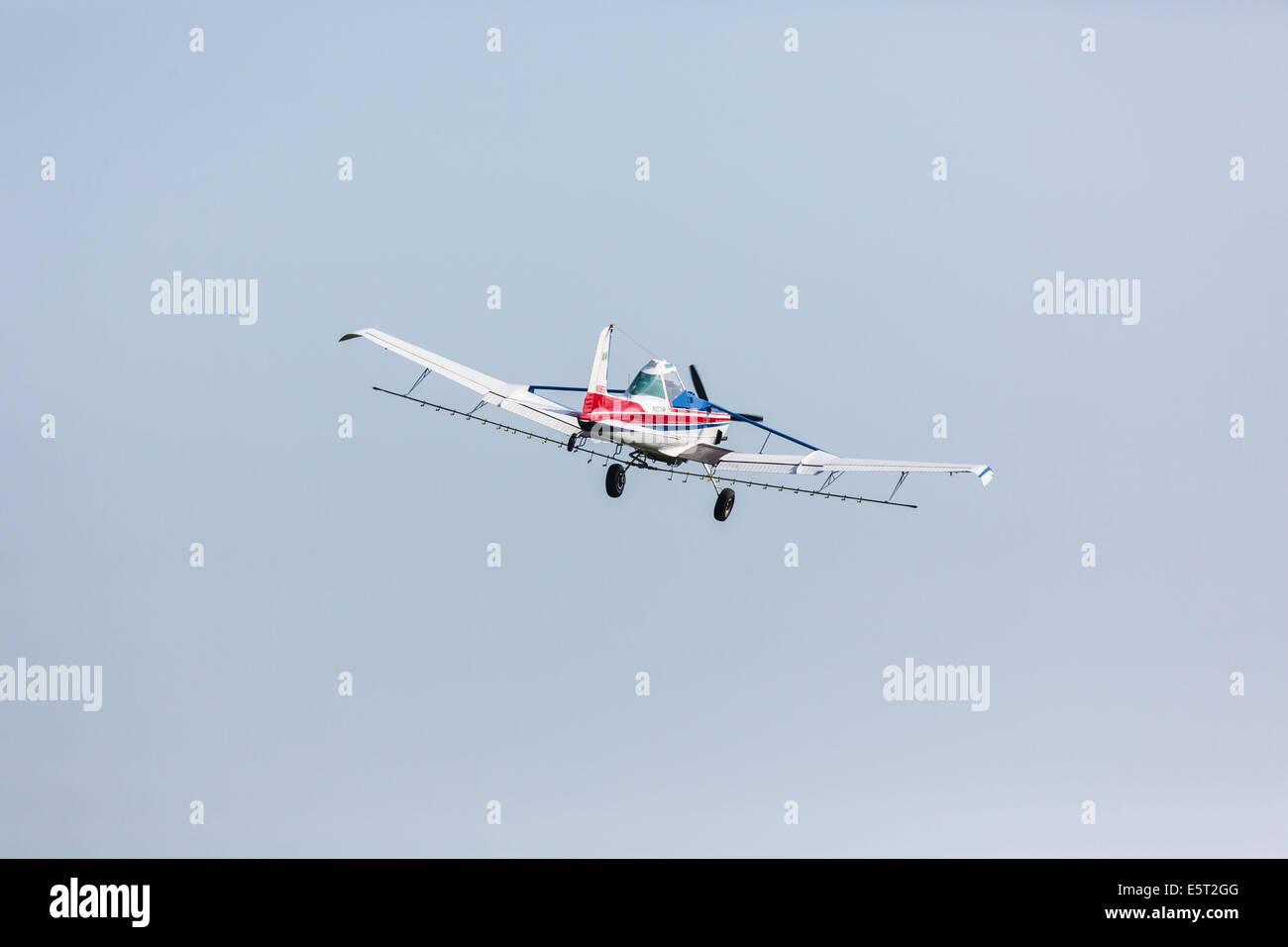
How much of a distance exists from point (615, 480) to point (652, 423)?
2.39 metres

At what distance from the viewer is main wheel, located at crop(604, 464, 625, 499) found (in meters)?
54.4

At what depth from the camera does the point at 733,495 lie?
2283 inches

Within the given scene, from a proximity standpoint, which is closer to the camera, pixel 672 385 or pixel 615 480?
pixel 615 480

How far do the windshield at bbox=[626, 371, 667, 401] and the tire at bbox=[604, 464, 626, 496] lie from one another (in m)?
2.77

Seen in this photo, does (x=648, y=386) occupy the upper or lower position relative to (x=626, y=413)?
upper

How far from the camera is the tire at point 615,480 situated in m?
54.4

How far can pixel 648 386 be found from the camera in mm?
56438

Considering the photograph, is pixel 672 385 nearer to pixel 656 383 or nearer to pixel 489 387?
pixel 656 383

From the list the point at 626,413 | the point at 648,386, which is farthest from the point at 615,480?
the point at 648,386

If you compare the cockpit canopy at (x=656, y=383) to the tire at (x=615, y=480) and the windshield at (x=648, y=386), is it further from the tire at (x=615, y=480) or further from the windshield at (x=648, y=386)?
the tire at (x=615, y=480)

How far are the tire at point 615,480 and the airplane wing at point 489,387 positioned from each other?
8.29 feet
